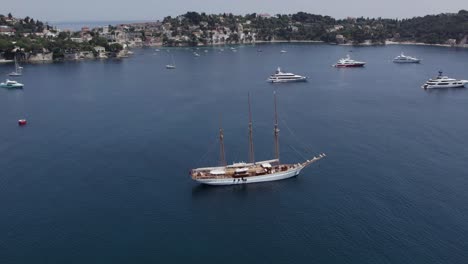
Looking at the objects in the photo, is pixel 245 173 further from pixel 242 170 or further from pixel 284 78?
pixel 284 78

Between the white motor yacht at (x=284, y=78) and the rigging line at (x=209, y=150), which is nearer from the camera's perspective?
the rigging line at (x=209, y=150)

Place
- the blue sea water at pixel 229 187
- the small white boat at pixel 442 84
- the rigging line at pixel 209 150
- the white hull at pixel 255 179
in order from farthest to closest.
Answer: the small white boat at pixel 442 84, the rigging line at pixel 209 150, the white hull at pixel 255 179, the blue sea water at pixel 229 187

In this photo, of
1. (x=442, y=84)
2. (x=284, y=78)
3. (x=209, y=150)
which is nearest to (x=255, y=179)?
(x=209, y=150)

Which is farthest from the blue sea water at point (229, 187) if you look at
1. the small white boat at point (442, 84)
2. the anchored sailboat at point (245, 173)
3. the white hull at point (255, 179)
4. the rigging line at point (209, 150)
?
the small white boat at point (442, 84)

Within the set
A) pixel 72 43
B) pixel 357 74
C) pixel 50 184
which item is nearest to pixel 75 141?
pixel 50 184

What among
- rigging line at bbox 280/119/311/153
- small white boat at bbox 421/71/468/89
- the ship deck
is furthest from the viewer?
small white boat at bbox 421/71/468/89

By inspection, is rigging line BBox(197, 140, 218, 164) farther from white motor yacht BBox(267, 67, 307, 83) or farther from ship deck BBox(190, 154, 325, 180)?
white motor yacht BBox(267, 67, 307, 83)

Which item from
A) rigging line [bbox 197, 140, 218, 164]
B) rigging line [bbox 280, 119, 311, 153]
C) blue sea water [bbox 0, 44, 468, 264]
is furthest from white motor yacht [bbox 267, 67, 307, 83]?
rigging line [bbox 197, 140, 218, 164]

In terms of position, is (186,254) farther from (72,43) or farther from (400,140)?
(72,43)

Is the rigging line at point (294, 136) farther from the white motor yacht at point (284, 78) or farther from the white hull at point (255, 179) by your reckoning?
the white motor yacht at point (284, 78)
